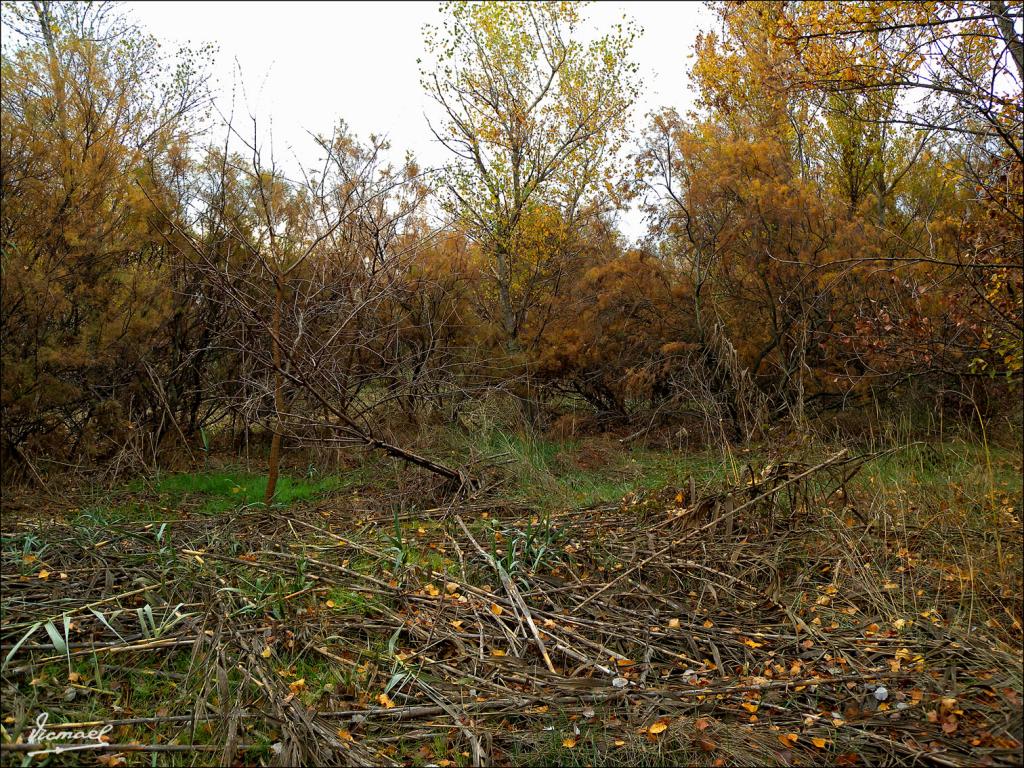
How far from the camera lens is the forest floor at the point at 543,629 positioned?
2684 mm

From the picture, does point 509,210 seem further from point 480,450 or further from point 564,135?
point 480,450

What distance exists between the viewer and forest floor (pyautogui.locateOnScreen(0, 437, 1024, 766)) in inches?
106

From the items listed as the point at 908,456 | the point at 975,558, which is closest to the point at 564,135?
the point at 908,456

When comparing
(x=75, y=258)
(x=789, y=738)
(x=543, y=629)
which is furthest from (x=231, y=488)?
(x=789, y=738)

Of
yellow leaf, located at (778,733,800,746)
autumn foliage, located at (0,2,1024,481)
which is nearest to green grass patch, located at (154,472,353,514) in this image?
autumn foliage, located at (0,2,1024,481)

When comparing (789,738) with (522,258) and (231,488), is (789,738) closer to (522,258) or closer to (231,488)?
(231,488)

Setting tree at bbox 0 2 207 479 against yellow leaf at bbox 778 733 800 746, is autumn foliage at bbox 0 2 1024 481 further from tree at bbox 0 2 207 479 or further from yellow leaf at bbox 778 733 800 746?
yellow leaf at bbox 778 733 800 746

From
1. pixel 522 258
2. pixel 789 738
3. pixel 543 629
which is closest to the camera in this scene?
pixel 789 738

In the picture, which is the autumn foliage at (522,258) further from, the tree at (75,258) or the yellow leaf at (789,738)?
the yellow leaf at (789,738)

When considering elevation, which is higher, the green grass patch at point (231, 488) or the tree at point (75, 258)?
the tree at point (75, 258)

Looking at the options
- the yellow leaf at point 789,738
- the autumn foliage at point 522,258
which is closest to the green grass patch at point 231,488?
the autumn foliage at point 522,258

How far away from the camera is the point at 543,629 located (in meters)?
3.53

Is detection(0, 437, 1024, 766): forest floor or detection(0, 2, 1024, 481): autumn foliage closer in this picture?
detection(0, 437, 1024, 766): forest floor

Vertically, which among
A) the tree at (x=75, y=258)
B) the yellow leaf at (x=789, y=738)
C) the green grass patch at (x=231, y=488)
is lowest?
the yellow leaf at (x=789, y=738)
